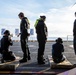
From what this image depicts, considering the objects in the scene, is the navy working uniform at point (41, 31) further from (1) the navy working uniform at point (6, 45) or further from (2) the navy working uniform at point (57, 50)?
(1) the navy working uniform at point (6, 45)

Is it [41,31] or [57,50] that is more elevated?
[41,31]

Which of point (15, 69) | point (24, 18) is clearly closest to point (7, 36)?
point (24, 18)

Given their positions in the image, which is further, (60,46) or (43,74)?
(60,46)

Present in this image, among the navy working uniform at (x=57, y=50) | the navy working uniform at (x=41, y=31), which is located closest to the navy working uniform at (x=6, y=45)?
the navy working uniform at (x=41, y=31)

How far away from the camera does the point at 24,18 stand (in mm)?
10375

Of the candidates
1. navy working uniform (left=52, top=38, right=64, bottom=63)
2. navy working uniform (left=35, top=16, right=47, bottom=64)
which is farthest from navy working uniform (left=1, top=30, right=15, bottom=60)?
navy working uniform (left=52, top=38, right=64, bottom=63)

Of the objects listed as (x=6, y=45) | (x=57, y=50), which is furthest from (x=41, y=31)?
(x=6, y=45)

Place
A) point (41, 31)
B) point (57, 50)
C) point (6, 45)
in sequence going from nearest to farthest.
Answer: point (57, 50) < point (41, 31) < point (6, 45)

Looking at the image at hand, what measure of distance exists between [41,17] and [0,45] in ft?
6.93

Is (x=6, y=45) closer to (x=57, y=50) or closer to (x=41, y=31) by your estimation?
(x=41, y=31)

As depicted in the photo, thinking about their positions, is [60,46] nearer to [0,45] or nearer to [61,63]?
[61,63]

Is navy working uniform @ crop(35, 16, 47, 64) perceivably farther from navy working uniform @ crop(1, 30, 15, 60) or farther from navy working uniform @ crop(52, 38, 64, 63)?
navy working uniform @ crop(1, 30, 15, 60)

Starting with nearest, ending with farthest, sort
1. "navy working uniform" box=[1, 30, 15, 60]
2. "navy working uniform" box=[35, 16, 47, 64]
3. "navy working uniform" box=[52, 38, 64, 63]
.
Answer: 1. "navy working uniform" box=[52, 38, 64, 63]
2. "navy working uniform" box=[35, 16, 47, 64]
3. "navy working uniform" box=[1, 30, 15, 60]

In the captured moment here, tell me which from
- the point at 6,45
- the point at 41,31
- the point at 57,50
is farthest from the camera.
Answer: the point at 6,45
